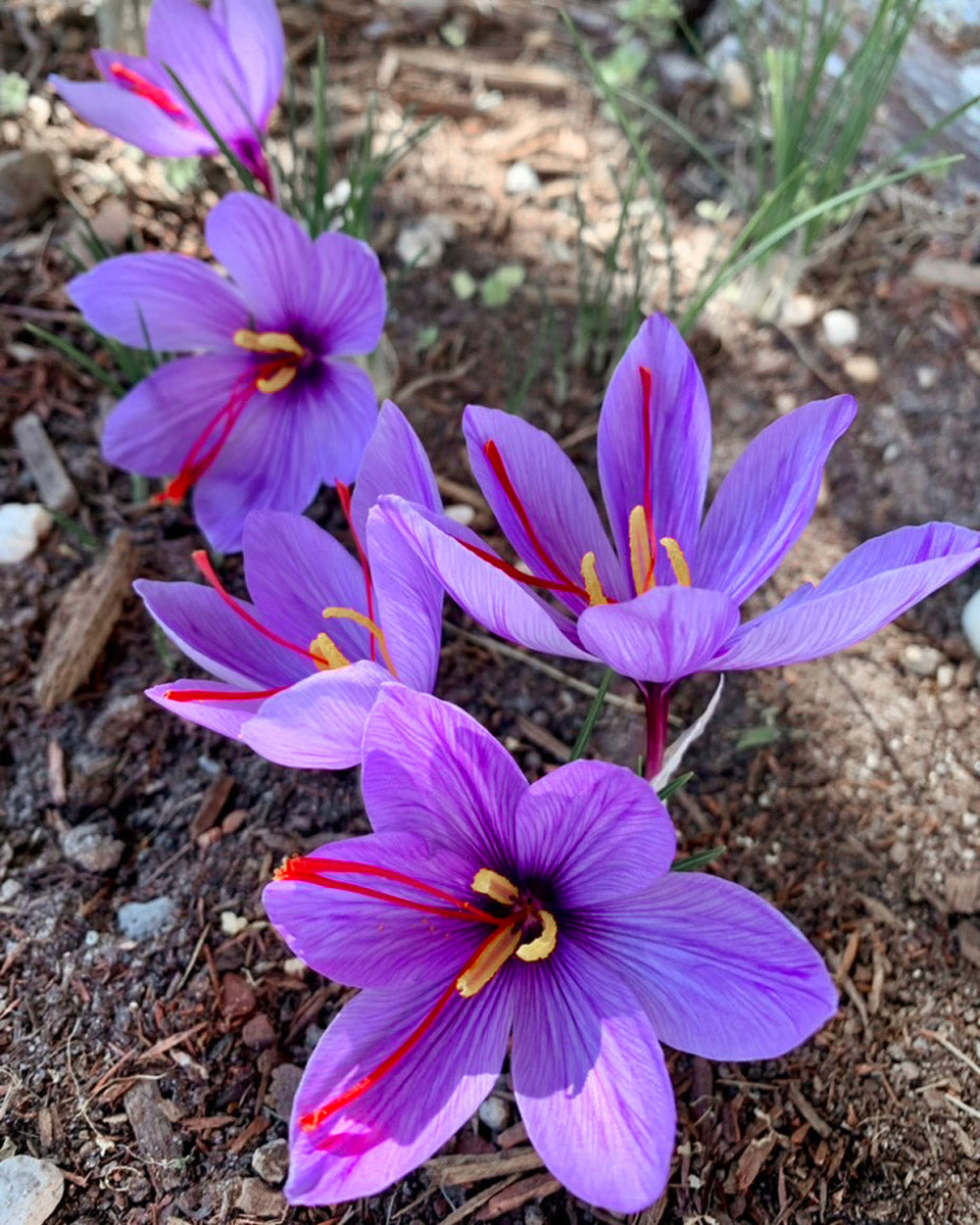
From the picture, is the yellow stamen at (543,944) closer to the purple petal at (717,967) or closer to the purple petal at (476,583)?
the purple petal at (717,967)

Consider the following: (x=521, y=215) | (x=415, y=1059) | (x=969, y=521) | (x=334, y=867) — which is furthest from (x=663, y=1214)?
(x=521, y=215)


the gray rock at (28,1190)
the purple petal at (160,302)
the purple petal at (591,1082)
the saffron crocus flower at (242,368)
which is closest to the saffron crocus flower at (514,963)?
the purple petal at (591,1082)

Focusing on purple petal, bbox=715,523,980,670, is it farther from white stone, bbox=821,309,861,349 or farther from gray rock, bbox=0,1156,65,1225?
white stone, bbox=821,309,861,349

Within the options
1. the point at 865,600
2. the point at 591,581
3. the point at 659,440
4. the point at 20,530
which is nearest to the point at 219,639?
the point at 591,581

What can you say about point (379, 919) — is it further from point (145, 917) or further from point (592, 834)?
point (145, 917)

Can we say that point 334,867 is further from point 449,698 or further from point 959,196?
point 959,196
